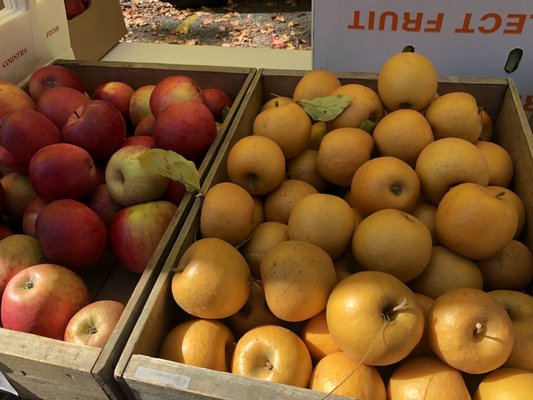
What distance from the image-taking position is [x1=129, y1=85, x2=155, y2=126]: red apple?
1403mm

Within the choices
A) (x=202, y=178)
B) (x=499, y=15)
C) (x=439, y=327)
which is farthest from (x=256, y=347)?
(x=499, y=15)

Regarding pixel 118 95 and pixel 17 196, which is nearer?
pixel 17 196

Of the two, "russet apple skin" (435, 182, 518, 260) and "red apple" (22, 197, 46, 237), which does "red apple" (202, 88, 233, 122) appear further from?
"russet apple skin" (435, 182, 518, 260)

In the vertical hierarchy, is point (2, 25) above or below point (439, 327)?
above

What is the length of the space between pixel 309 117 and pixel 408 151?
301mm

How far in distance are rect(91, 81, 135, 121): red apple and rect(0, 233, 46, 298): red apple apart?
569 mm

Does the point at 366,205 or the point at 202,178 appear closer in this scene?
the point at 366,205

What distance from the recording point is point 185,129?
3.70 ft

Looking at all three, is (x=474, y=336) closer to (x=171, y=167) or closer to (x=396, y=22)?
(x=171, y=167)

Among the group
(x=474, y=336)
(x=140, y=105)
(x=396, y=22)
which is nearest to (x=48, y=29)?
(x=140, y=105)

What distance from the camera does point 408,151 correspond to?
104 centimetres

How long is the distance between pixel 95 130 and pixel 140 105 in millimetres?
275

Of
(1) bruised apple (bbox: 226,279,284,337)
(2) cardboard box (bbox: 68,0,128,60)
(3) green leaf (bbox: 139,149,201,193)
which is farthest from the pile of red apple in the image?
(2) cardboard box (bbox: 68,0,128,60)

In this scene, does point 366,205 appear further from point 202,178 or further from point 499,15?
point 499,15
